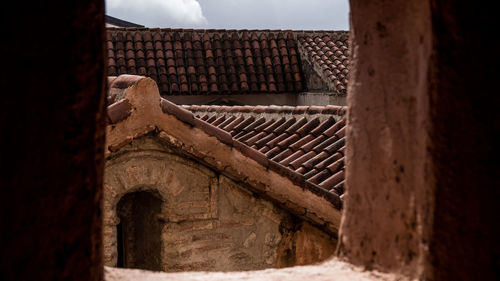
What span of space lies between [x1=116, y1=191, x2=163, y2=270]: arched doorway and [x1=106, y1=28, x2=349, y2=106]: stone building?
796cm

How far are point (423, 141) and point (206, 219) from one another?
328 centimetres

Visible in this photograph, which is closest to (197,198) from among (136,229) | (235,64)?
(136,229)

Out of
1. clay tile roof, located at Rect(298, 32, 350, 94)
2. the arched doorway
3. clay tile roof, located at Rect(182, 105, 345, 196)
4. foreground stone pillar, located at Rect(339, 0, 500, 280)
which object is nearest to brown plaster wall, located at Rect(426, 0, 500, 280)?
foreground stone pillar, located at Rect(339, 0, 500, 280)

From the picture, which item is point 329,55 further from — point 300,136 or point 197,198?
point 197,198

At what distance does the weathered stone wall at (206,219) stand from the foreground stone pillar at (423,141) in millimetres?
2895

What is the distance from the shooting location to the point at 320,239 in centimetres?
489

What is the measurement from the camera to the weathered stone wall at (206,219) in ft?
15.1

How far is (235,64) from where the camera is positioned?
14.0 m

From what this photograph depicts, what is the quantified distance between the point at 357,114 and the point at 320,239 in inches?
123

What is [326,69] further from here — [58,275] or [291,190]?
[58,275]

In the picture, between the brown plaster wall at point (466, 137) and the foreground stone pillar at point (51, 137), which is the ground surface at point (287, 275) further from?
the foreground stone pillar at point (51, 137)

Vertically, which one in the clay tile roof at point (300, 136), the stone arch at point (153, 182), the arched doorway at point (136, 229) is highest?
the clay tile roof at point (300, 136)

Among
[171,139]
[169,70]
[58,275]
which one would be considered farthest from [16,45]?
[169,70]

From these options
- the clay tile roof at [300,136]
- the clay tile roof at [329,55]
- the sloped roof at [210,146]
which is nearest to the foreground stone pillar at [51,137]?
the sloped roof at [210,146]
